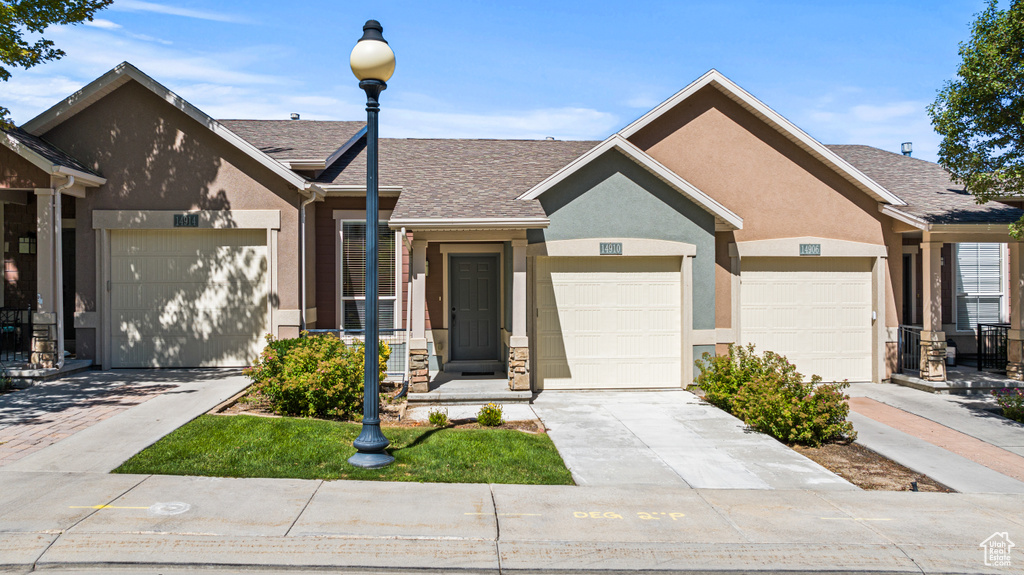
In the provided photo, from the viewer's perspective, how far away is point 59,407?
9.27 meters

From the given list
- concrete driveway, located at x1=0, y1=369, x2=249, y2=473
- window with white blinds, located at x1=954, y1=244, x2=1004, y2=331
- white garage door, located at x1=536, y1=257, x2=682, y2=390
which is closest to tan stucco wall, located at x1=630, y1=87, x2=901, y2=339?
white garage door, located at x1=536, y1=257, x2=682, y2=390

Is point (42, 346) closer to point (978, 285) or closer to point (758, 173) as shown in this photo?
point (758, 173)

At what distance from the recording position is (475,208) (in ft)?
37.6

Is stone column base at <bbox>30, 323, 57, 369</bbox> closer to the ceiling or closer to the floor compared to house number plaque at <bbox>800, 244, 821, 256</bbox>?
closer to the floor

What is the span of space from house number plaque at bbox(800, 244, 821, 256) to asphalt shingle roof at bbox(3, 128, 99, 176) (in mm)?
13711

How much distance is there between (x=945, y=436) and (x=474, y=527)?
7.65 metres

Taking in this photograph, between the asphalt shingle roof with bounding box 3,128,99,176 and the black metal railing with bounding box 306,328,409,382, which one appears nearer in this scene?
the asphalt shingle roof with bounding box 3,128,99,176

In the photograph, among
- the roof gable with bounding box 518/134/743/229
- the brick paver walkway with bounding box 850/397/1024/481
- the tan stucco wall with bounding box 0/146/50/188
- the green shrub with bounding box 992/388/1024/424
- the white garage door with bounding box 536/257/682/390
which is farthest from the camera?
the white garage door with bounding box 536/257/682/390

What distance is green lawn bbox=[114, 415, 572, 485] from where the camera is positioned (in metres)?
6.79

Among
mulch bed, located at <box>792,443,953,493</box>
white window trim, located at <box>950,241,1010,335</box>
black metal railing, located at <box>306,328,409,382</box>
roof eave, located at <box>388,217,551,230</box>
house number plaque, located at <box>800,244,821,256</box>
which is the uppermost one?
roof eave, located at <box>388,217,551,230</box>

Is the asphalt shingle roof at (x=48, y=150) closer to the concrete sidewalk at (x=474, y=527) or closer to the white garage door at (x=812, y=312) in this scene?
the concrete sidewalk at (x=474, y=527)

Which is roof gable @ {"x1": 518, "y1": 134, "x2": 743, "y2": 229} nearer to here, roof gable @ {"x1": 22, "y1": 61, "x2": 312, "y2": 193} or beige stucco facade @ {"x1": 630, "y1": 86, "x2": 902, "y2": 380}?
beige stucco facade @ {"x1": 630, "y1": 86, "x2": 902, "y2": 380}

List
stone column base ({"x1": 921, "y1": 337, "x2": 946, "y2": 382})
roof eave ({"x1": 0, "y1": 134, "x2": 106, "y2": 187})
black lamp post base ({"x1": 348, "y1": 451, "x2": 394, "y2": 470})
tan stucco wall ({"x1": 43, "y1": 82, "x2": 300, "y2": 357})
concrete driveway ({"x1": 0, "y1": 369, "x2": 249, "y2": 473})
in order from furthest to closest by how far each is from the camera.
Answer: stone column base ({"x1": 921, "y1": 337, "x2": 946, "y2": 382})
tan stucco wall ({"x1": 43, "y1": 82, "x2": 300, "y2": 357})
roof eave ({"x1": 0, "y1": 134, "x2": 106, "y2": 187})
concrete driveway ({"x1": 0, "y1": 369, "x2": 249, "y2": 473})
black lamp post base ({"x1": 348, "y1": 451, "x2": 394, "y2": 470})

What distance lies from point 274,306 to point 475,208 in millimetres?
4356
